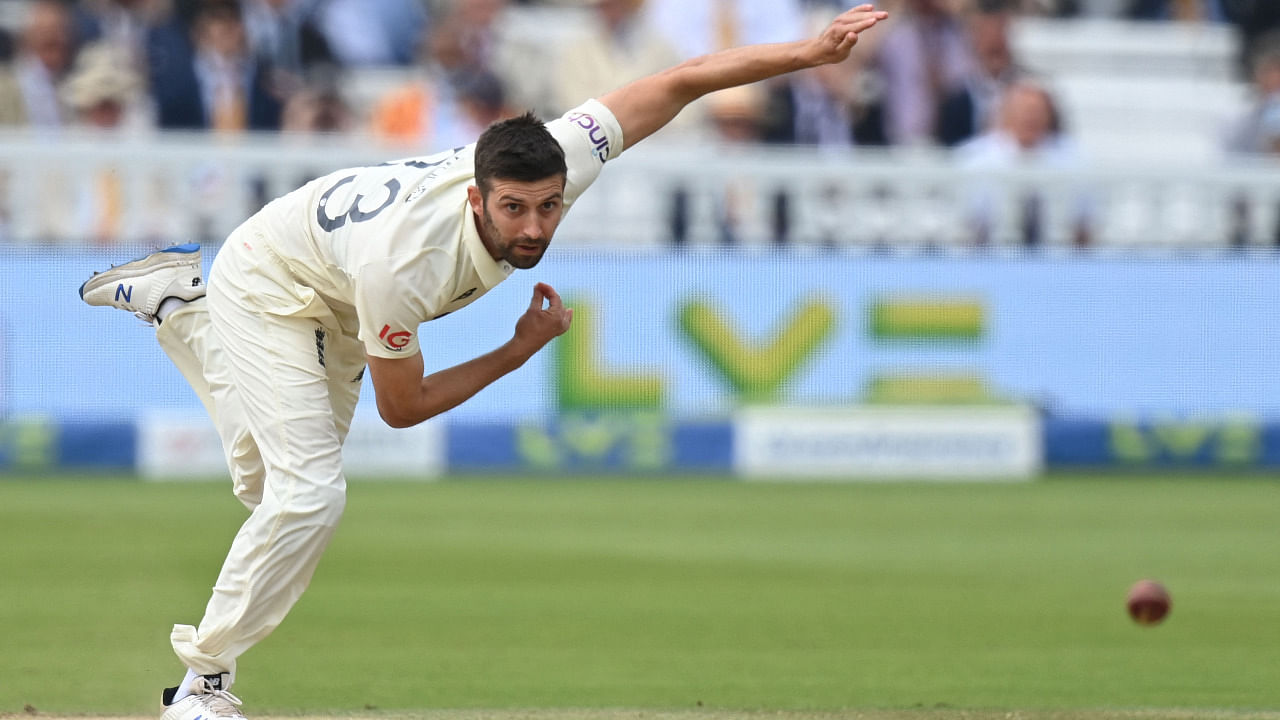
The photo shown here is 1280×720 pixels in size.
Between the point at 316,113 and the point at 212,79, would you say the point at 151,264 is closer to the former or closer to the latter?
the point at 316,113

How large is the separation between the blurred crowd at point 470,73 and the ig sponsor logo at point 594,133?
281 inches

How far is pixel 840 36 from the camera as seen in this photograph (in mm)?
4777

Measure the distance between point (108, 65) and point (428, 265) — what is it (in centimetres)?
874

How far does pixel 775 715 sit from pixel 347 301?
1.58 meters

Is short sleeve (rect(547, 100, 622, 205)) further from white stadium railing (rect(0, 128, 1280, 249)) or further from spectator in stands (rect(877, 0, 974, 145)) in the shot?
Answer: spectator in stands (rect(877, 0, 974, 145))

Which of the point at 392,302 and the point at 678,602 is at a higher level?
the point at 392,302

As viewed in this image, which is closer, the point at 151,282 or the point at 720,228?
the point at 151,282

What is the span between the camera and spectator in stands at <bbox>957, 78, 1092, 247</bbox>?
484 inches

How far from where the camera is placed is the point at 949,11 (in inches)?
535

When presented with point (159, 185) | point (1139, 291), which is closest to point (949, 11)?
point (1139, 291)

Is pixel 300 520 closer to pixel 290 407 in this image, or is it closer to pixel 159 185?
pixel 290 407

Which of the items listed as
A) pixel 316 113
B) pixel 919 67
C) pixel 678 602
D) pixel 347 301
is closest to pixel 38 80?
pixel 316 113

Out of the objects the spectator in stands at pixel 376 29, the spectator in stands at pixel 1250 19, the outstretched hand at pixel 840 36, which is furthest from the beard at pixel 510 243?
the spectator in stands at pixel 1250 19

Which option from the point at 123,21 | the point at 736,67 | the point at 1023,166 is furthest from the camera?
the point at 123,21
